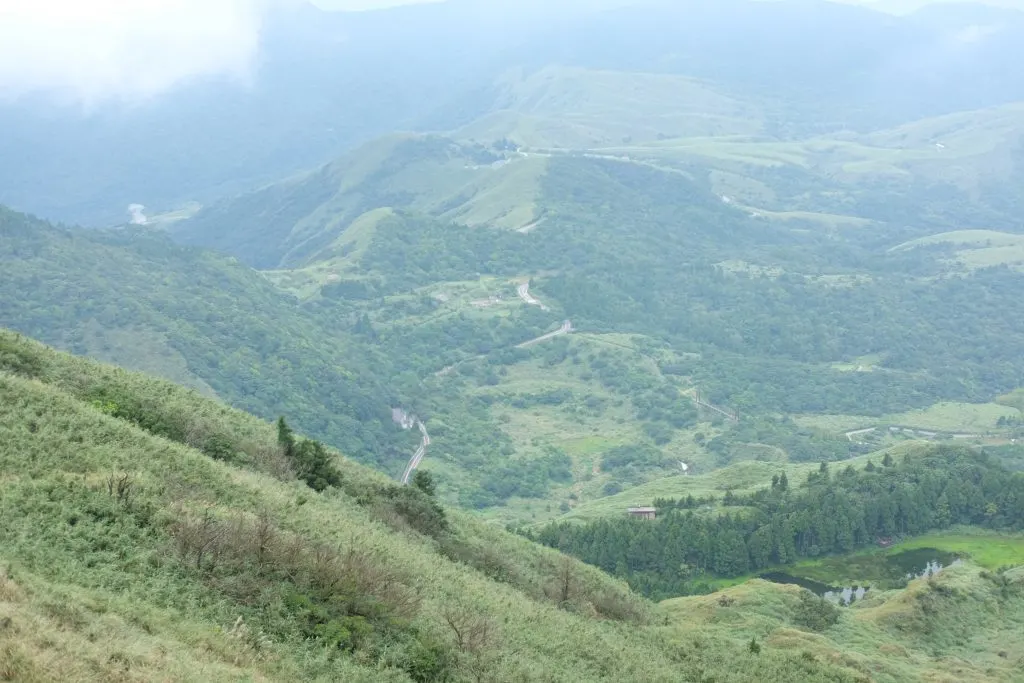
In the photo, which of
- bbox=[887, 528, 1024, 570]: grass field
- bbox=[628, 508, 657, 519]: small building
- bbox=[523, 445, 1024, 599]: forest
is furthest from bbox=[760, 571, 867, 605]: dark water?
bbox=[628, 508, 657, 519]: small building

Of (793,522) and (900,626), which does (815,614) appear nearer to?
(900,626)

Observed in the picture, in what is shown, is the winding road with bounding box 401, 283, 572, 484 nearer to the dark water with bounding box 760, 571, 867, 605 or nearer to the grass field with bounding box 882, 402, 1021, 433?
the dark water with bounding box 760, 571, 867, 605

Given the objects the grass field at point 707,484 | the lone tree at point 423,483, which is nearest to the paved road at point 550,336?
the grass field at point 707,484

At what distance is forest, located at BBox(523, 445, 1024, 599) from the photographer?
79312 millimetres

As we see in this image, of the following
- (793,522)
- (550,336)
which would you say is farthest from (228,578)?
(550,336)

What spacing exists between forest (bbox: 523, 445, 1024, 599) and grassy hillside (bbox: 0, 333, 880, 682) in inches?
1397

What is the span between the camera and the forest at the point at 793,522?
79312 millimetres

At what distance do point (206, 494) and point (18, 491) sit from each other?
608 centimetres

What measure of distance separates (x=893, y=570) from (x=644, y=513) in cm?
2336

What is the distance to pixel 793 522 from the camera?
82375 mm

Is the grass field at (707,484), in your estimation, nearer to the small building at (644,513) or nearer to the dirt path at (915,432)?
the small building at (644,513)

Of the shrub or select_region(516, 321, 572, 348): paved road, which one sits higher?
select_region(516, 321, 572, 348): paved road

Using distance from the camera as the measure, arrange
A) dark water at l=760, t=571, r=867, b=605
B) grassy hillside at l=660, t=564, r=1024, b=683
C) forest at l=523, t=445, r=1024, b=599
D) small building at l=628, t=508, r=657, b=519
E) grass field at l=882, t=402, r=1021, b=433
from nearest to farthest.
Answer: grassy hillside at l=660, t=564, r=1024, b=683 < dark water at l=760, t=571, r=867, b=605 < forest at l=523, t=445, r=1024, b=599 < small building at l=628, t=508, r=657, b=519 < grass field at l=882, t=402, r=1021, b=433

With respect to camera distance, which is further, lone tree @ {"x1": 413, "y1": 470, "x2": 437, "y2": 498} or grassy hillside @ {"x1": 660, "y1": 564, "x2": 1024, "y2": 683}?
lone tree @ {"x1": 413, "y1": 470, "x2": 437, "y2": 498}
